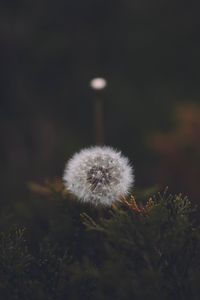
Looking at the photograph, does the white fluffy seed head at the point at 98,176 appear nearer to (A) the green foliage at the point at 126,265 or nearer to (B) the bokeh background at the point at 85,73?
(A) the green foliage at the point at 126,265

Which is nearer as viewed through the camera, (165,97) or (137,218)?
(137,218)

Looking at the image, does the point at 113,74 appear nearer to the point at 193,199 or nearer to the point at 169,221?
the point at 193,199

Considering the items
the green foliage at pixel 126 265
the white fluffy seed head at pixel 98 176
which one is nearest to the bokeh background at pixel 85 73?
the white fluffy seed head at pixel 98 176

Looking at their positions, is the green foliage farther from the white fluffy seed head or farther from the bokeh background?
the bokeh background

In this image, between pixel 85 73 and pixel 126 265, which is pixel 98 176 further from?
pixel 85 73

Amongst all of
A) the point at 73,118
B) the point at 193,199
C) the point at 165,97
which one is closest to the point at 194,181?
the point at 193,199

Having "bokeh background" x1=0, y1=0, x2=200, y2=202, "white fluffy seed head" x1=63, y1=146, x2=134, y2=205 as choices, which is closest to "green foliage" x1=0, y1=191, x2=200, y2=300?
"white fluffy seed head" x1=63, y1=146, x2=134, y2=205

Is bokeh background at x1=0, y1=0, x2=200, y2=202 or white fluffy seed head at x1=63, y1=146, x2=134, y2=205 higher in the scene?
bokeh background at x1=0, y1=0, x2=200, y2=202
